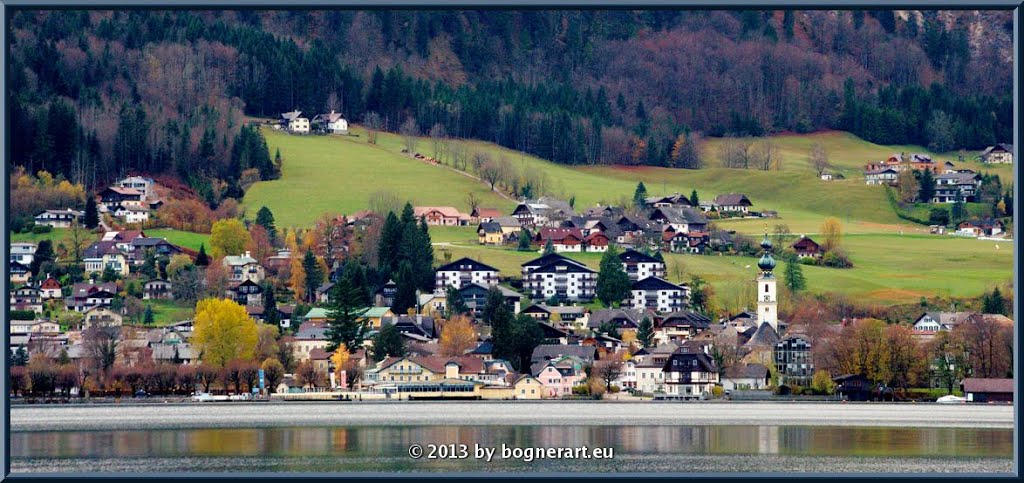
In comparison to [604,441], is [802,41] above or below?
above

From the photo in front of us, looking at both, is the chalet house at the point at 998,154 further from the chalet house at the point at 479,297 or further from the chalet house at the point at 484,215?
the chalet house at the point at 479,297

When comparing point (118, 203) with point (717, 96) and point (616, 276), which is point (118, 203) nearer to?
point (616, 276)

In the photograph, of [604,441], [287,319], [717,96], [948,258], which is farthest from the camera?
[717,96]

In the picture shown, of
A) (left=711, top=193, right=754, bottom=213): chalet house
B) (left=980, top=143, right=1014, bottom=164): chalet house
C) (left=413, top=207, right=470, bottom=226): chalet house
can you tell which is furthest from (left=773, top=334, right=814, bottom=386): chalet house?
(left=980, top=143, right=1014, bottom=164): chalet house

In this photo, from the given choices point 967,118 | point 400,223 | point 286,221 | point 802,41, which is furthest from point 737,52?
point 400,223

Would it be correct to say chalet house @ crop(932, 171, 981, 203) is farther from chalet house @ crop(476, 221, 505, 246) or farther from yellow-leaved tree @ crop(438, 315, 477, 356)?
yellow-leaved tree @ crop(438, 315, 477, 356)

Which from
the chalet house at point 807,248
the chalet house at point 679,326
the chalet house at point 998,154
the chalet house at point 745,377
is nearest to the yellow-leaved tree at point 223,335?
the chalet house at point 679,326

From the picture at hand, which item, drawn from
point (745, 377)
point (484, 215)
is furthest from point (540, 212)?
point (745, 377)
